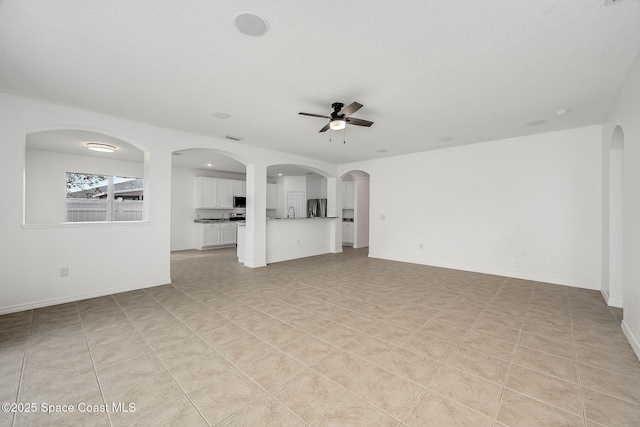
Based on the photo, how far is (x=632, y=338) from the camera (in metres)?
2.47

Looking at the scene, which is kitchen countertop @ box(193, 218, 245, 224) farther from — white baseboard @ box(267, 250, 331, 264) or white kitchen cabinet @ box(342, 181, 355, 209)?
white kitchen cabinet @ box(342, 181, 355, 209)

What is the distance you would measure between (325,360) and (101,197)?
Result: 7.81 meters

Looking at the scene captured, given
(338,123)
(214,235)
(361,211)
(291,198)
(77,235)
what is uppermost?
(338,123)

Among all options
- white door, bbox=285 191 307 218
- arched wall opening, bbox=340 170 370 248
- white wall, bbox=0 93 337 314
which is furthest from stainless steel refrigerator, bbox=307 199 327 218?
white wall, bbox=0 93 337 314

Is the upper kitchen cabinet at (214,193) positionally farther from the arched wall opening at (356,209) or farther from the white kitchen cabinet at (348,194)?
the white kitchen cabinet at (348,194)

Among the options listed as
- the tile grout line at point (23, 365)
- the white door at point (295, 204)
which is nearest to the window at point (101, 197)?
the tile grout line at point (23, 365)

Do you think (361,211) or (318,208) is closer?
(361,211)

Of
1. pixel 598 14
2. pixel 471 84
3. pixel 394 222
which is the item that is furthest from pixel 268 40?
pixel 394 222

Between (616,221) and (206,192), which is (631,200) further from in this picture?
(206,192)

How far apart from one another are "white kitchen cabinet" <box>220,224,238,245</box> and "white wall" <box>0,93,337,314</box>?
169 inches

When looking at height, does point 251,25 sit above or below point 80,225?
above

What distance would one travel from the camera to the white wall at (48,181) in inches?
238

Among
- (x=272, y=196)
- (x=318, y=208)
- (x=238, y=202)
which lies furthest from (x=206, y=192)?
(x=318, y=208)

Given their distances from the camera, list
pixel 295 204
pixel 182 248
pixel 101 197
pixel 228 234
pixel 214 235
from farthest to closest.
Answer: pixel 295 204 < pixel 228 234 < pixel 214 235 < pixel 182 248 < pixel 101 197
